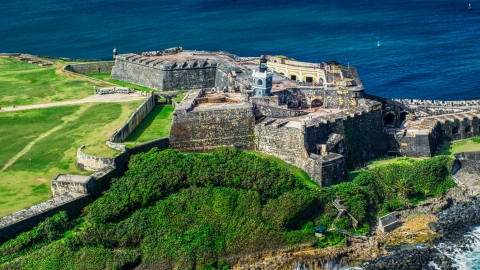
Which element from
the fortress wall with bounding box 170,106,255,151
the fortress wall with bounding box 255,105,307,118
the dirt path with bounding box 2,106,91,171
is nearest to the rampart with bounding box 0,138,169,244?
the fortress wall with bounding box 170,106,255,151

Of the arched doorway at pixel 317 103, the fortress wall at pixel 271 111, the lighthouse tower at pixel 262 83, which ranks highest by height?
the lighthouse tower at pixel 262 83

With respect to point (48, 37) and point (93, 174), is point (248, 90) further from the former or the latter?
point (48, 37)

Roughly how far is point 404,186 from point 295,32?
73635 mm

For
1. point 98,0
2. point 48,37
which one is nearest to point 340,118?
point 48,37

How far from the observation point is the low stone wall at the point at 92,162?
64.6 metres

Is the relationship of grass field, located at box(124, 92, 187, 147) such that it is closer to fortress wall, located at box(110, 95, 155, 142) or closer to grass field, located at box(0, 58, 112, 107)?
fortress wall, located at box(110, 95, 155, 142)

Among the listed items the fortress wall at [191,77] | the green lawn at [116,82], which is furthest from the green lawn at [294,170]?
the green lawn at [116,82]

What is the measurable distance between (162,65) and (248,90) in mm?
20122

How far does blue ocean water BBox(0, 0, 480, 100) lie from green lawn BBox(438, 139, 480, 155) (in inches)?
828

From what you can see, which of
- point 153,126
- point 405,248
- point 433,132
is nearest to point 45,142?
point 153,126

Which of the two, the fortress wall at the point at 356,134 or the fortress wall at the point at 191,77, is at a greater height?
the fortress wall at the point at 191,77

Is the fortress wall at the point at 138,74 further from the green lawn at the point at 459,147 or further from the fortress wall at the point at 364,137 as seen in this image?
the green lawn at the point at 459,147

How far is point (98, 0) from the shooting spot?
16938 cm

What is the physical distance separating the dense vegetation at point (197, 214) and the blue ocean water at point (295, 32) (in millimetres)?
41385
